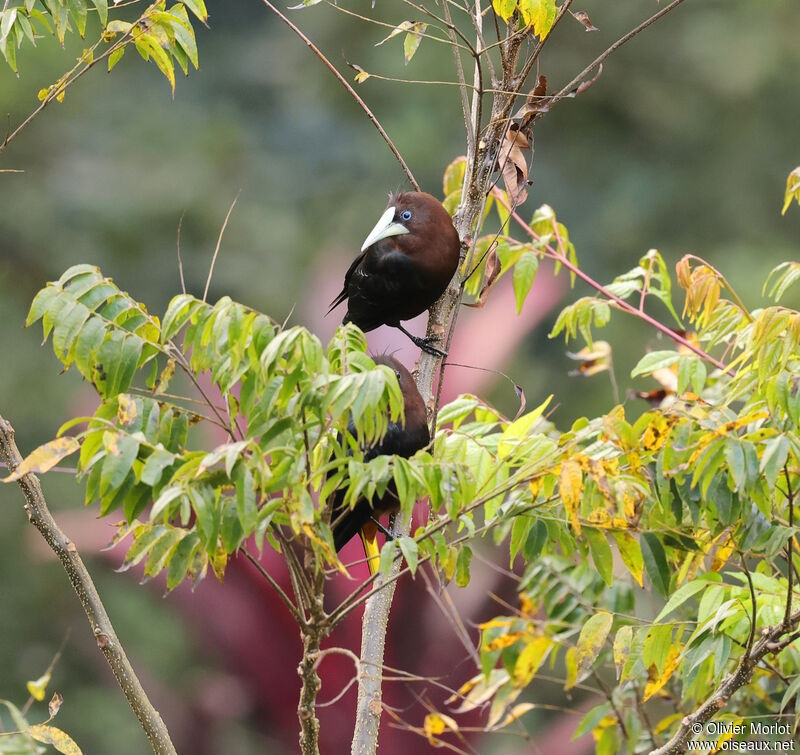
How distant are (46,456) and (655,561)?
66cm

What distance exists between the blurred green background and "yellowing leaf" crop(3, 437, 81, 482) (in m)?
2.75

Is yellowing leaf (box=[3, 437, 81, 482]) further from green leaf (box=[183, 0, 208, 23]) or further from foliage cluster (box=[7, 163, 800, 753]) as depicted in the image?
green leaf (box=[183, 0, 208, 23])

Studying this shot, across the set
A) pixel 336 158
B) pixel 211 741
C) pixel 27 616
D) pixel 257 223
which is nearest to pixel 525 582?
pixel 211 741

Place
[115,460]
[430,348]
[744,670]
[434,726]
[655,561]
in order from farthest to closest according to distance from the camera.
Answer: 1. [434,726]
2. [430,348]
3. [655,561]
4. [744,670]
5. [115,460]

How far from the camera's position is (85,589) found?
0.98 metres

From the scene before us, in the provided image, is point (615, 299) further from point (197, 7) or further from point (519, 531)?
point (197, 7)

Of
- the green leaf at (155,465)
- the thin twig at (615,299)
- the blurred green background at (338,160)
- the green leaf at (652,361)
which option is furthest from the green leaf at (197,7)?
the blurred green background at (338,160)

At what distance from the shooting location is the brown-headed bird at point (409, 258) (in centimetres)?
130

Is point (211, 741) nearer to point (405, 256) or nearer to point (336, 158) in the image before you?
point (405, 256)

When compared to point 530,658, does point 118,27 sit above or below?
above

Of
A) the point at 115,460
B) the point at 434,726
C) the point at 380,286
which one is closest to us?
the point at 115,460

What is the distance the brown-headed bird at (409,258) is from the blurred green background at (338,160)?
219cm

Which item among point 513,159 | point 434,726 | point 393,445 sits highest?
point 513,159

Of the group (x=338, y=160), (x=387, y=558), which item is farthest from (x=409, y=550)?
(x=338, y=160)
